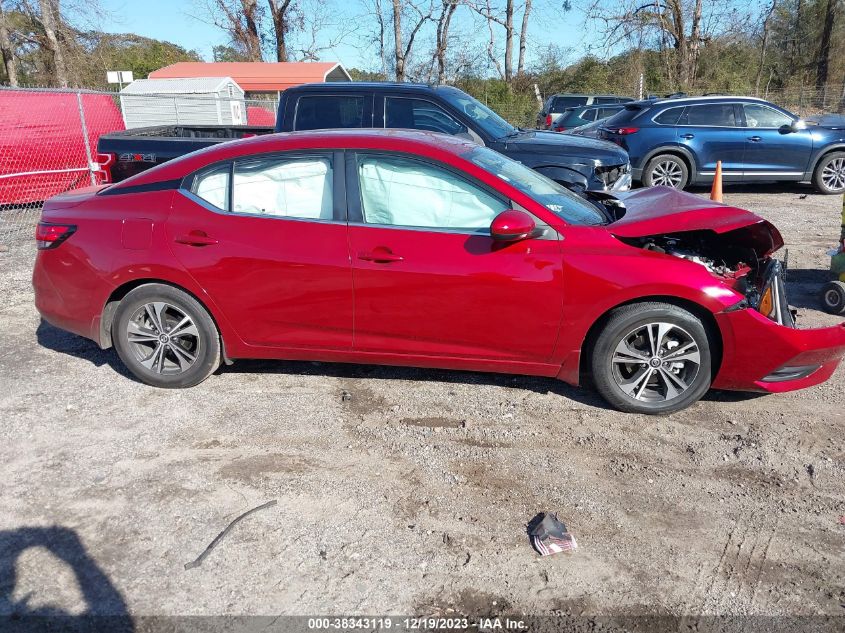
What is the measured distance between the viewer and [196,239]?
4258mm

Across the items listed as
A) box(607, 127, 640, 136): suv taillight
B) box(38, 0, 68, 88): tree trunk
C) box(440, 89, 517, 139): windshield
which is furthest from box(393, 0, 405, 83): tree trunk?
box(440, 89, 517, 139): windshield

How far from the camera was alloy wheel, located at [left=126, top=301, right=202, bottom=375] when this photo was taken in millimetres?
4422

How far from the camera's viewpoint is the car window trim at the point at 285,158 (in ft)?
13.7

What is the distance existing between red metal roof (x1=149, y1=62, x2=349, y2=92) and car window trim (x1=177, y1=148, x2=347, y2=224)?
25.4 metres

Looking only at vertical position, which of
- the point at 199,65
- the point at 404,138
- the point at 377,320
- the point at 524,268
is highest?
the point at 199,65

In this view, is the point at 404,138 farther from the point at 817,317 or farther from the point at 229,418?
the point at 817,317

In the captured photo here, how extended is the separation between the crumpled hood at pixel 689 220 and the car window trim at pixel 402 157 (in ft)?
1.92

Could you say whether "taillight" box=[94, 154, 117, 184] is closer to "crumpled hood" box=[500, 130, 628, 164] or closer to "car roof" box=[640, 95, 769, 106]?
"crumpled hood" box=[500, 130, 628, 164]

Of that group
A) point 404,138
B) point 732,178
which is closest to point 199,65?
point 732,178

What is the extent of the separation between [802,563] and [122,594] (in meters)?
2.78

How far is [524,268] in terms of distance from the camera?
3.93m

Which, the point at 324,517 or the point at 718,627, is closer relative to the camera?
the point at 718,627

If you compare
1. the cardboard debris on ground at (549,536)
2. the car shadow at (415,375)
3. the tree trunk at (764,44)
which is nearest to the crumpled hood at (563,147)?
the car shadow at (415,375)

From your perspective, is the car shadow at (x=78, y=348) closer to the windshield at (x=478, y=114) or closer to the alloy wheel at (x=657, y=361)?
the alloy wheel at (x=657, y=361)
